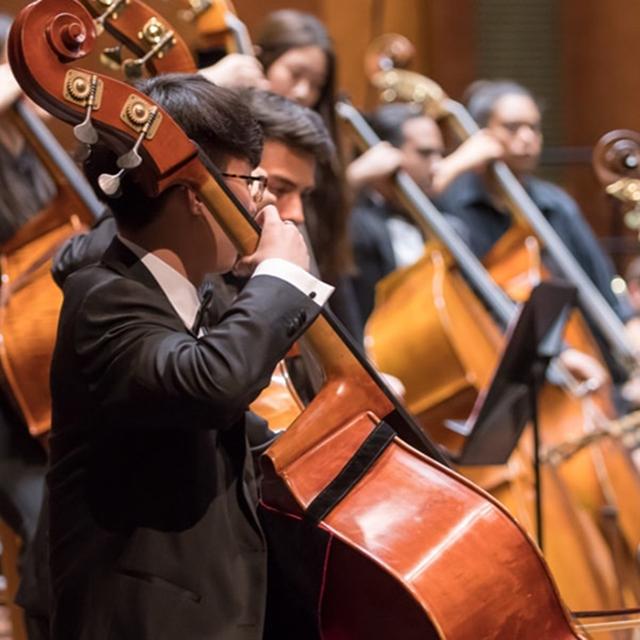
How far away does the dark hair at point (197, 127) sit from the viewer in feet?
5.63

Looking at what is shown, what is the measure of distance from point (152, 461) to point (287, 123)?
911mm

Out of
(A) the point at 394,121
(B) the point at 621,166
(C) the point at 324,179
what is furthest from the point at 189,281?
(A) the point at 394,121

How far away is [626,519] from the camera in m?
3.64

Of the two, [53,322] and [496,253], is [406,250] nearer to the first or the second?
[496,253]

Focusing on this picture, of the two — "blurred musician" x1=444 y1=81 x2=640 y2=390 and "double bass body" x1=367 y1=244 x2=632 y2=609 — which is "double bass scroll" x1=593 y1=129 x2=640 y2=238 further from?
"blurred musician" x1=444 y1=81 x2=640 y2=390

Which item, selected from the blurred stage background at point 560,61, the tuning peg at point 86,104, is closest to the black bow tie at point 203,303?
the tuning peg at point 86,104

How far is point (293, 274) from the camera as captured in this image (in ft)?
5.51

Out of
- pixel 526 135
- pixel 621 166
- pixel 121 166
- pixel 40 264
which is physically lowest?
pixel 526 135

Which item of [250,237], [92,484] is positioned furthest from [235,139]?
[92,484]

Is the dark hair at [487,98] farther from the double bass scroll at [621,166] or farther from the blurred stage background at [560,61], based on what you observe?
the double bass scroll at [621,166]

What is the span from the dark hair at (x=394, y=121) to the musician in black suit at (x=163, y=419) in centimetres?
257

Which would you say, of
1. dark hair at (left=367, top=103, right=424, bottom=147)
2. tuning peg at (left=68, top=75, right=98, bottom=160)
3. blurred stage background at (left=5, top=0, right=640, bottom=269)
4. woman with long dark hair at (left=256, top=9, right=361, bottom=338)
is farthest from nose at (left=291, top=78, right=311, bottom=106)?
blurred stage background at (left=5, top=0, right=640, bottom=269)

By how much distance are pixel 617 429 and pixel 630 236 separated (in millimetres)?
2615

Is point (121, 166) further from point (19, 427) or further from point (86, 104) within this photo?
point (19, 427)
